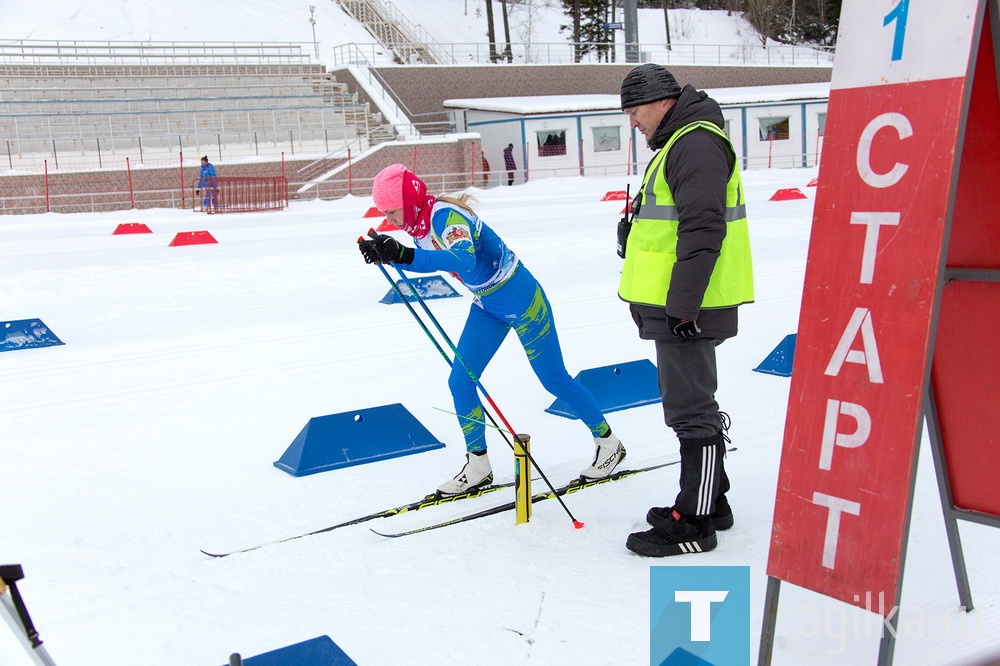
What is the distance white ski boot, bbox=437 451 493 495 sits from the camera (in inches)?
165

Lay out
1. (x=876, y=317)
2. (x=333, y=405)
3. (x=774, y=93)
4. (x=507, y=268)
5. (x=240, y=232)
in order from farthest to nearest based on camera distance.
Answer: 1. (x=774, y=93)
2. (x=240, y=232)
3. (x=333, y=405)
4. (x=507, y=268)
5. (x=876, y=317)

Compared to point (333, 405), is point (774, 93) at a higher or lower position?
higher

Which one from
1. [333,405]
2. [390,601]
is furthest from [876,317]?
[333,405]

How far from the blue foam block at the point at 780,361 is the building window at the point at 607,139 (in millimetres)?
23617

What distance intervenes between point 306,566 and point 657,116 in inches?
83.0

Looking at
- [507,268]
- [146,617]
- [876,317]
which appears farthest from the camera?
[507,268]

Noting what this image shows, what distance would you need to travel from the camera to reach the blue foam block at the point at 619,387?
18.3 feet

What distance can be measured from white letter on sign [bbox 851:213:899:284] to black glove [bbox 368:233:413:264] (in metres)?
1.80

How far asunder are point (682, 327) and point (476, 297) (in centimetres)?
122

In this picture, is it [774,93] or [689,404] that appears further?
[774,93]

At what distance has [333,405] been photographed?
598 cm

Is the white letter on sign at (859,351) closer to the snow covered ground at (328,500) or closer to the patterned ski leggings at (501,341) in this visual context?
the snow covered ground at (328,500)

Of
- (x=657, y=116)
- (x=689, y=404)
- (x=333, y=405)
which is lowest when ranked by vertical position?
(x=333, y=405)

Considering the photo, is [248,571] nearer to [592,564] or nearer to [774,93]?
[592,564]
